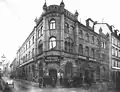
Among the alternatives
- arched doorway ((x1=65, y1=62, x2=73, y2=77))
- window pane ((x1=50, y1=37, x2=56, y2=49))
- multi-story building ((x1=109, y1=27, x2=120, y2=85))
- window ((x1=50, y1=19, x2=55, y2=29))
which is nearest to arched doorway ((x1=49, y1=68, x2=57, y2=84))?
arched doorway ((x1=65, y1=62, x2=73, y2=77))

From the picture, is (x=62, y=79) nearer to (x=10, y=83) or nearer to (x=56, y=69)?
(x=56, y=69)

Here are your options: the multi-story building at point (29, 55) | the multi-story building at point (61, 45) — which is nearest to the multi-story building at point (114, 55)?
the multi-story building at point (61, 45)

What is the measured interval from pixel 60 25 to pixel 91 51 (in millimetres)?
11545

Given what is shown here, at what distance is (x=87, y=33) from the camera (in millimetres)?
30516

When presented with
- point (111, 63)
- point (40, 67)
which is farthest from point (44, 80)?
point (111, 63)

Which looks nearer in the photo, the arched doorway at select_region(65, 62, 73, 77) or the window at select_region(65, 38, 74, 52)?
the arched doorway at select_region(65, 62, 73, 77)

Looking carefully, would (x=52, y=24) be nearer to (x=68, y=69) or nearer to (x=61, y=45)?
(x=61, y=45)

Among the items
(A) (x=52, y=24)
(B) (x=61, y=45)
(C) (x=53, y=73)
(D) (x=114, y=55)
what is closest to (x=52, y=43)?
(B) (x=61, y=45)

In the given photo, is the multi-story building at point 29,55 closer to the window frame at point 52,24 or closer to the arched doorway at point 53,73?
the window frame at point 52,24

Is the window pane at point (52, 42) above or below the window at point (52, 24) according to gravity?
below

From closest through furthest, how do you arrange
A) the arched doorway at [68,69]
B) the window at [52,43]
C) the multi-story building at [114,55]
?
1. the window at [52,43]
2. the arched doorway at [68,69]
3. the multi-story building at [114,55]

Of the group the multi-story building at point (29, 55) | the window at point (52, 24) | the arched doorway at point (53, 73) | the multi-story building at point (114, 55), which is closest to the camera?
the arched doorway at point (53, 73)

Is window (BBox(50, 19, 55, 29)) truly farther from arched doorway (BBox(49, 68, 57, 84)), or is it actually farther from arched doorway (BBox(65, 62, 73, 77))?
arched doorway (BBox(49, 68, 57, 84))

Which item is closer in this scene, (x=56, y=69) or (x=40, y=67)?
(x=56, y=69)
